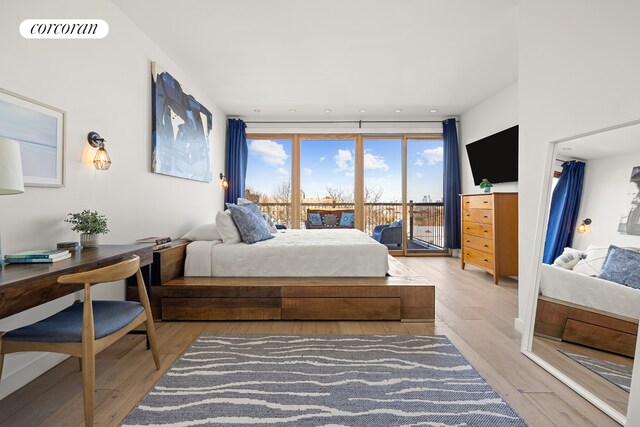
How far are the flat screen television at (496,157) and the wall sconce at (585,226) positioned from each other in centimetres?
275

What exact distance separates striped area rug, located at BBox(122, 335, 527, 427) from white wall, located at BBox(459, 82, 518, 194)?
345 cm

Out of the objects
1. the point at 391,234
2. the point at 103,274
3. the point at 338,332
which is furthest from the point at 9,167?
the point at 391,234

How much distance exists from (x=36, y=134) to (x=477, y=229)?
16.0 ft

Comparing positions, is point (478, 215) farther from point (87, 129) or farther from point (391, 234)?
point (87, 129)

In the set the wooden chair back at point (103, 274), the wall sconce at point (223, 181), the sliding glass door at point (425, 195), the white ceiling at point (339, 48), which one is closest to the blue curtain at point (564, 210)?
the white ceiling at point (339, 48)

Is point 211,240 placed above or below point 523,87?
below

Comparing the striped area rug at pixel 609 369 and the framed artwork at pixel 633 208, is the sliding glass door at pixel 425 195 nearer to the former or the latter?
the striped area rug at pixel 609 369

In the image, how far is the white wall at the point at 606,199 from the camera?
165 cm

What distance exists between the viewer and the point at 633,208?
5.24ft

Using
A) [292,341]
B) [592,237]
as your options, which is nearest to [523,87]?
[592,237]

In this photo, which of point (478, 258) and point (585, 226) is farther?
point (478, 258)

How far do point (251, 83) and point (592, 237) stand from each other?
4023 mm

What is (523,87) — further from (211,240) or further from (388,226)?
(388,226)

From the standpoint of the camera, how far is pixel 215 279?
2.89 meters
